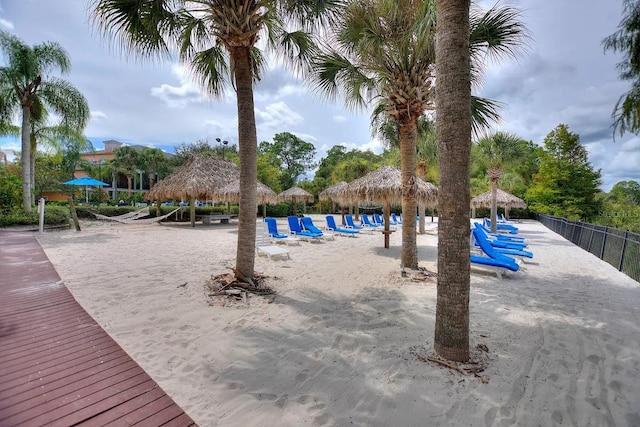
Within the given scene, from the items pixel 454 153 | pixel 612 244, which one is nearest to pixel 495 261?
pixel 612 244

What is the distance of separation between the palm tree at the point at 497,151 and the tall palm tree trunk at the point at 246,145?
1560 centimetres

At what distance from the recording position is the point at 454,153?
10.0 ft

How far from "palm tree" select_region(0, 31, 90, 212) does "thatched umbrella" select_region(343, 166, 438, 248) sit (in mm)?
16247

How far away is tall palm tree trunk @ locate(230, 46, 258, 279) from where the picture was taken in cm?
577

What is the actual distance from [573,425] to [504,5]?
249 inches

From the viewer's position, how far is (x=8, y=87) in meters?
15.7

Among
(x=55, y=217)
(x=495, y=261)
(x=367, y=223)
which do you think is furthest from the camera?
(x=367, y=223)

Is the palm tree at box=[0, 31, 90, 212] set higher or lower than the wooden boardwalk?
higher

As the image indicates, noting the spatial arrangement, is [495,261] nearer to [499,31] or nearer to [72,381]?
[499,31]

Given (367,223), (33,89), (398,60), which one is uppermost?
(33,89)

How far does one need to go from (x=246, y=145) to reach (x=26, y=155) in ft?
53.8

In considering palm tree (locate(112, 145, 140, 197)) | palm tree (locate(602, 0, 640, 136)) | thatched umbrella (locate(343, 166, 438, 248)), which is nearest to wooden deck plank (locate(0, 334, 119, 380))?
palm tree (locate(602, 0, 640, 136))

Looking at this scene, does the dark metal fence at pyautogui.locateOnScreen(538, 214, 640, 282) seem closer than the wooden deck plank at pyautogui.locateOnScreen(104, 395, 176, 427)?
No

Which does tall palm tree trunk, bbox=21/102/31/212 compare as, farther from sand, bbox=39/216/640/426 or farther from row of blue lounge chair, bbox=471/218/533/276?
row of blue lounge chair, bbox=471/218/533/276
